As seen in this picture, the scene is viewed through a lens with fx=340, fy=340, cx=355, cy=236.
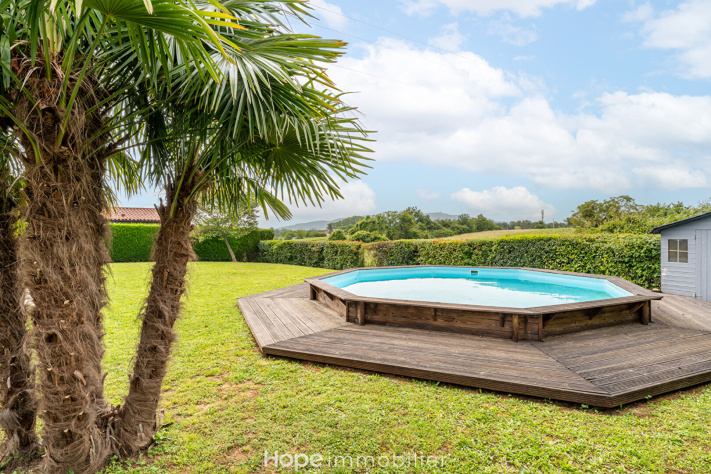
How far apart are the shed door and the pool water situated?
164cm

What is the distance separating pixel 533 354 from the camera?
12.9ft

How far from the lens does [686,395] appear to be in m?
3.24

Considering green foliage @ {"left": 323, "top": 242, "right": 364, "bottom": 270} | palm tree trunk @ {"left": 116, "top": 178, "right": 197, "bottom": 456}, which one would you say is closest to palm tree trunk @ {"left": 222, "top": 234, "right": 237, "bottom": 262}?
green foliage @ {"left": 323, "top": 242, "right": 364, "bottom": 270}

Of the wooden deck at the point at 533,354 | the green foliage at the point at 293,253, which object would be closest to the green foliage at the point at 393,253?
the green foliage at the point at 293,253

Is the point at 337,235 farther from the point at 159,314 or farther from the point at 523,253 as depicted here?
the point at 159,314

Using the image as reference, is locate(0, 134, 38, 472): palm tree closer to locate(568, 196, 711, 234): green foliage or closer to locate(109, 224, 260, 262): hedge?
locate(109, 224, 260, 262): hedge

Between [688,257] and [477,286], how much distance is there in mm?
4428

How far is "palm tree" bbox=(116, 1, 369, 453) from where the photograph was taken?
1.96 metres

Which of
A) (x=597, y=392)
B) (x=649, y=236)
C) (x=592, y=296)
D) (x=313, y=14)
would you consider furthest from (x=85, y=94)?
(x=649, y=236)

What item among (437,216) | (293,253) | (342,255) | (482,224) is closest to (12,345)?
(342,255)

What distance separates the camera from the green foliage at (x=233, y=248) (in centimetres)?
1950

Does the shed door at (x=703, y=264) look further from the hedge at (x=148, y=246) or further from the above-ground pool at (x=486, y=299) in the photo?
the hedge at (x=148, y=246)

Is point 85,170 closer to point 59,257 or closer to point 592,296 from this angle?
point 59,257

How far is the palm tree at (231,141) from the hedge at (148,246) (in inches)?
642
